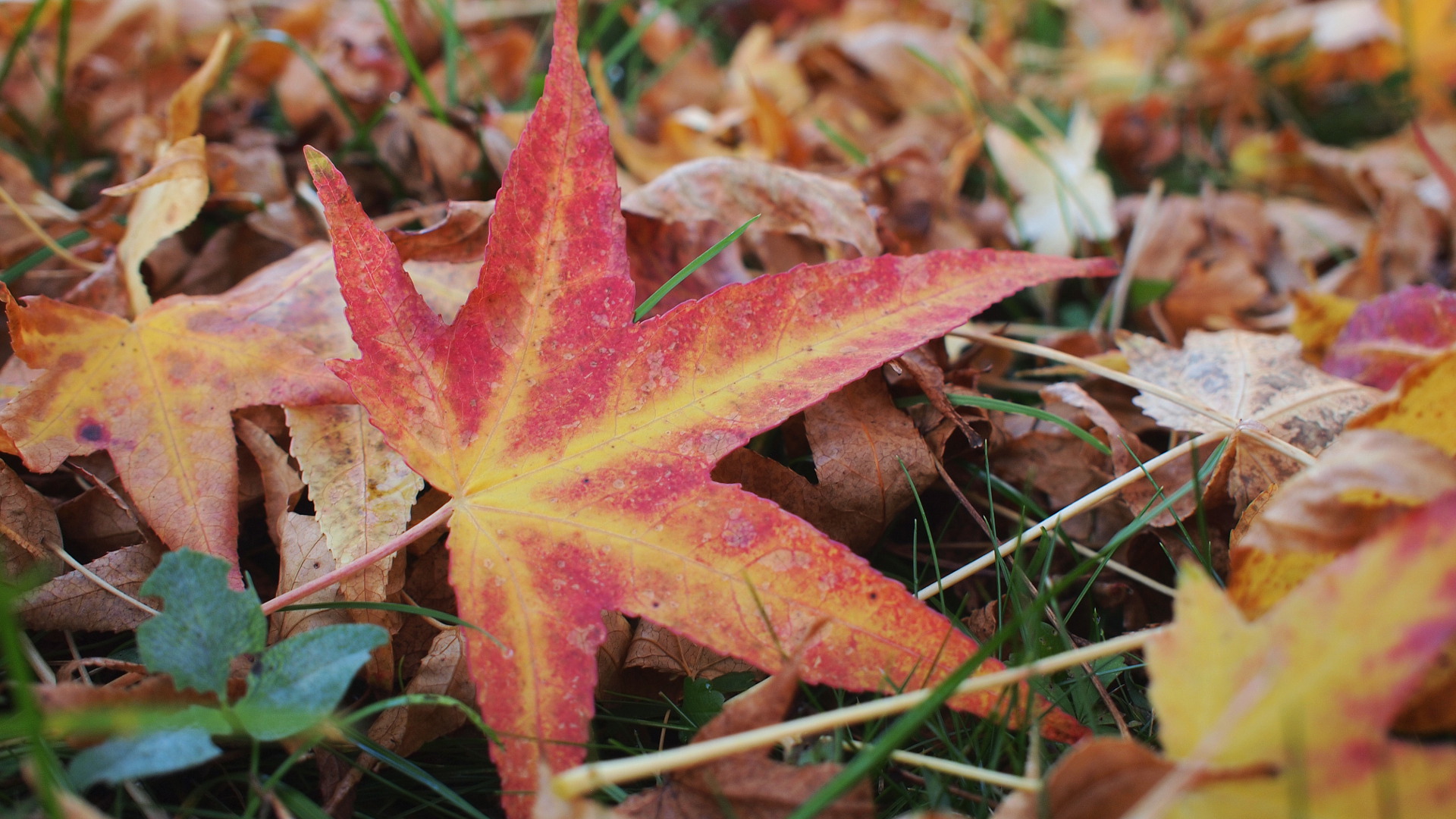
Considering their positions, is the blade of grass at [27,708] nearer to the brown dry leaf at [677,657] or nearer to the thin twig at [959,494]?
the brown dry leaf at [677,657]

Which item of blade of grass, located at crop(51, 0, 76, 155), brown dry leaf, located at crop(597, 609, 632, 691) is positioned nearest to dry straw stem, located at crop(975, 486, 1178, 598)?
brown dry leaf, located at crop(597, 609, 632, 691)

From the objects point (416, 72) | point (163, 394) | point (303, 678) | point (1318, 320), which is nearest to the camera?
point (303, 678)

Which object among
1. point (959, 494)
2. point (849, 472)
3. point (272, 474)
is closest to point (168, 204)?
point (272, 474)

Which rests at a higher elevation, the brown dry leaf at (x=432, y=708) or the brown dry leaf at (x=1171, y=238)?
the brown dry leaf at (x=1171, y=238)

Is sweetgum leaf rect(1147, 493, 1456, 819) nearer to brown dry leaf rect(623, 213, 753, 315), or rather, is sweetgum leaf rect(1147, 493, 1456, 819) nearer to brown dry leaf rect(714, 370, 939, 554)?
brown dry leaf rect(714, 370, 939, 554)

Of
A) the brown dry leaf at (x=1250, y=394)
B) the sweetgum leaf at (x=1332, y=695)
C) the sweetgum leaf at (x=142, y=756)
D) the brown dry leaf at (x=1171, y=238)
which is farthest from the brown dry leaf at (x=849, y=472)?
Answer: the brown dry leaf at (x=1171, y=238)

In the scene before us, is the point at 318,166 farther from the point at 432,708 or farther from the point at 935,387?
the point at 935,387

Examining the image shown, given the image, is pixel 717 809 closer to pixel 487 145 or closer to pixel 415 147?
pixel 487 145
